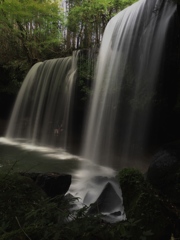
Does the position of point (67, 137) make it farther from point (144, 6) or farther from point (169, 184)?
point (169, 184)

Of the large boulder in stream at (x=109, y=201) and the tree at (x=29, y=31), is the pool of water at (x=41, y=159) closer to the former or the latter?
the large boulder in stream at (x=109, y=201)

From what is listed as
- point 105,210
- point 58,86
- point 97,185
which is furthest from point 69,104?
point 105,210

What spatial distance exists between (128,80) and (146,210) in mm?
5540

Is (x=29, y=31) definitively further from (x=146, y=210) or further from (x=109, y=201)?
Result: (x=146, y=210)

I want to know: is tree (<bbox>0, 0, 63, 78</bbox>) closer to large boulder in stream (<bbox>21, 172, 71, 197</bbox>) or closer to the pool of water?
the pool of water

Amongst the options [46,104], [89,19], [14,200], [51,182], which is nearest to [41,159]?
[51,182]

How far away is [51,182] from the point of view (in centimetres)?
428

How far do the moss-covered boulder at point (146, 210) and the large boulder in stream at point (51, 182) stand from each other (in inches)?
67.6

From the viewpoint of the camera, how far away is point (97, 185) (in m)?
5.66

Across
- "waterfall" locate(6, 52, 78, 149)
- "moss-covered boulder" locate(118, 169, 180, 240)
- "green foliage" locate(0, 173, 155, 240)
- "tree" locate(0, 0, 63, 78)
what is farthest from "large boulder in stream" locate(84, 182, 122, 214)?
"tree" locate(0, 0, 63, 78)

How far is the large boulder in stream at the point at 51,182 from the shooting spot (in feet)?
13.8

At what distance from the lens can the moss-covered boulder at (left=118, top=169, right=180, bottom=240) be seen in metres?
2.17

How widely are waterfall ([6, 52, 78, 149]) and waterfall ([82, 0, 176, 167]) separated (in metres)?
1.74

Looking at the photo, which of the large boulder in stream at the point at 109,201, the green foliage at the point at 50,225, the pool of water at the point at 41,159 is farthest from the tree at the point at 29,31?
the green foliage at the point at 50,225
